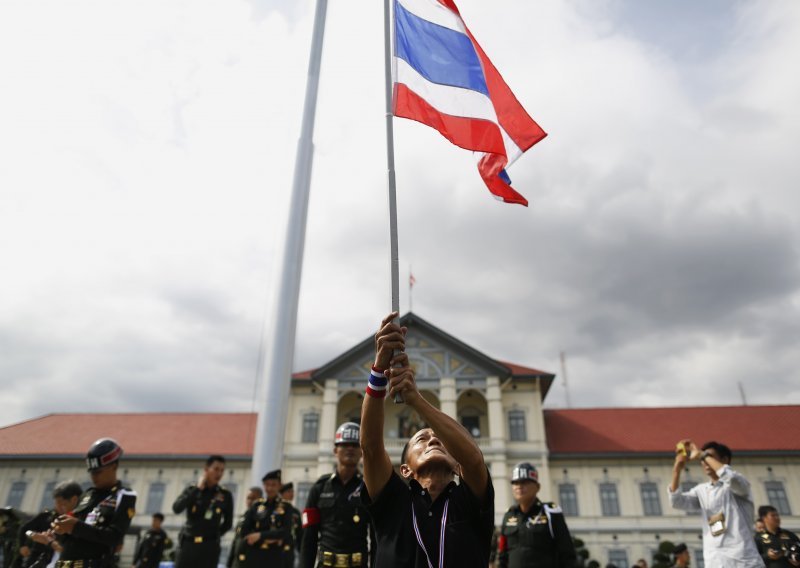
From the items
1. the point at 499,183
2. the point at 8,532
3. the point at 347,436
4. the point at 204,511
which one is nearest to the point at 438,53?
the point at 499,183

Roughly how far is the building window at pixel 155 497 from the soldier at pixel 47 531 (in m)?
24.2

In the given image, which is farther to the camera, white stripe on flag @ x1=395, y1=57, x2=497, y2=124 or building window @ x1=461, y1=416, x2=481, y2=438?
building window @ x1=461, y1=416, x2=481, y2=438

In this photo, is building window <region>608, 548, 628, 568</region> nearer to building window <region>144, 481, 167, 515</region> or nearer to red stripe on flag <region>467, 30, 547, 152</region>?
building window <region>144, 481, 167, 515</region>

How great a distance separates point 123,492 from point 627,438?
99.1 feet

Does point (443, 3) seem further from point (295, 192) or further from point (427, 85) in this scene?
point (295, 192)

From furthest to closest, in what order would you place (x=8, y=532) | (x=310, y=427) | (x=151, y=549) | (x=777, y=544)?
(x=310, y=427)
(x=151, y=549)
(x=8, y=532)
(x=777, y=544)

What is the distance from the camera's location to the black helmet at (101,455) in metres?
4.73

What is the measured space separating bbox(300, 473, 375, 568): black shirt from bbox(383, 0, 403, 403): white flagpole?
2705 mm

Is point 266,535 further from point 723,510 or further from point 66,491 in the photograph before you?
point 723,510

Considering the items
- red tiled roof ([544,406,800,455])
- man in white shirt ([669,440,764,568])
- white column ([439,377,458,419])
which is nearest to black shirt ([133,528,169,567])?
man in white shirt ([669,440,764,568])

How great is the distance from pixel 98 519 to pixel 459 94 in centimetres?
492

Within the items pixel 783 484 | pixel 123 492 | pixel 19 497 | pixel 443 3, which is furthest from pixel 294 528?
pixel 19 497

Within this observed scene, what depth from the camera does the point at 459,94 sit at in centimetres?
463

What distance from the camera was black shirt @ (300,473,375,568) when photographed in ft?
16.0
